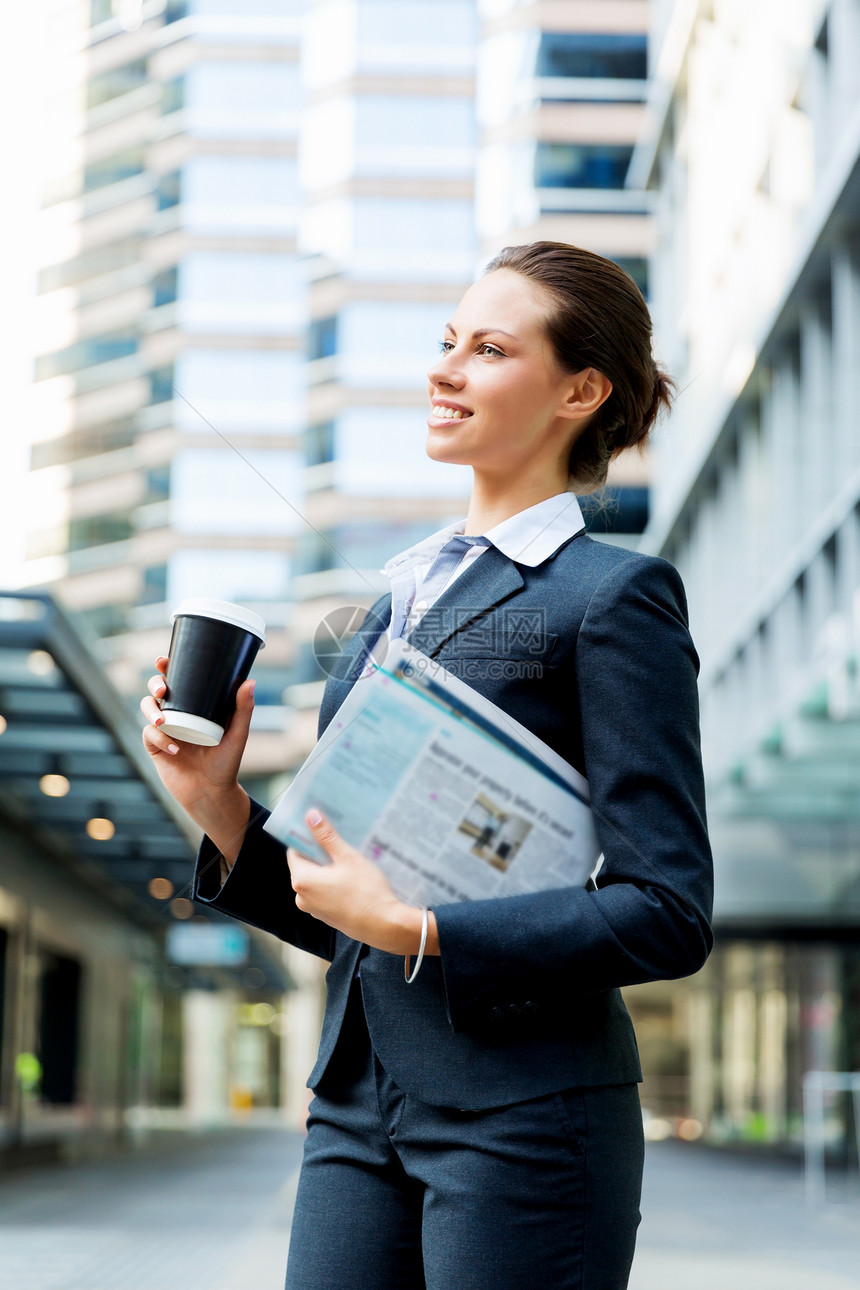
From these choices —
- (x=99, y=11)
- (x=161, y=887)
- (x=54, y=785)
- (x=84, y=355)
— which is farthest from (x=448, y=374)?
(x=99, y=11)

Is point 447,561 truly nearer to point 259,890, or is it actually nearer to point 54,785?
point 259,890

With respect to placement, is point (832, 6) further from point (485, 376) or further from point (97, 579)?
point (485, 376)

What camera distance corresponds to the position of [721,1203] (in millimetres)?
12547

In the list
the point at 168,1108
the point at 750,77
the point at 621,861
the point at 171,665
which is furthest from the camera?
the point at 168,1108

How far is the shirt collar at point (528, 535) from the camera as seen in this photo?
175 centimetres

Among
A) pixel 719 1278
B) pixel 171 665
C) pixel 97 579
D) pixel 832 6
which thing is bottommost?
pixel 719 1278

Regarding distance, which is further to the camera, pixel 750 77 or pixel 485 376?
pixel 750 77

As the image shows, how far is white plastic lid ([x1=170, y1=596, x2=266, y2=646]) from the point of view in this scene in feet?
5.48

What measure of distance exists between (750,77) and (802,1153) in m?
12.7

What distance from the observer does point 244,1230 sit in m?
9.92

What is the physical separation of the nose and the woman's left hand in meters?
0.58

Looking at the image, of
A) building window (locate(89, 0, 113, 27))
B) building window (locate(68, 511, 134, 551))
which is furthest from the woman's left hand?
building window (locate(89, 0, 113, 27))

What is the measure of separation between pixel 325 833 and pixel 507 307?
0.68 meters

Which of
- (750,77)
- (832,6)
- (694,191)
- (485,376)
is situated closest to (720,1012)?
→ (694,191)
